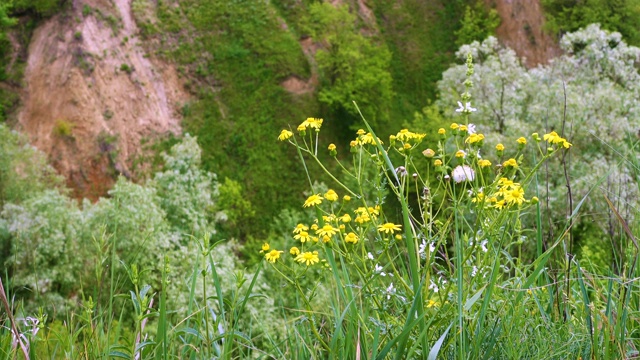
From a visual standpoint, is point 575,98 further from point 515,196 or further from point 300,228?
point 300,228

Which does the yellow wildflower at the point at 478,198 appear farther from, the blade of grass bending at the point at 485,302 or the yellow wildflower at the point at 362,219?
the yellow wildflower at the point at 362,219

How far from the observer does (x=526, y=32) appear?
38156 mm

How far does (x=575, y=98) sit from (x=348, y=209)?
28.6 ft

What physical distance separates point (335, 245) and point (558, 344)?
1.01 meters

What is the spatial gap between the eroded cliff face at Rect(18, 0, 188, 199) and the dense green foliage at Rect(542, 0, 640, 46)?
2066 cm

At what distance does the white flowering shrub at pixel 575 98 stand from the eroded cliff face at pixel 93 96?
1402 centimetres

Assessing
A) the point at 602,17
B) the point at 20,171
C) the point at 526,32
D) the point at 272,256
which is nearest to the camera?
the point at 272,256

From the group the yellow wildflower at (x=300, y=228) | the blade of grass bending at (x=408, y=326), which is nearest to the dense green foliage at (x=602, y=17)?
the yellow wildflower at (x=300, y=228)

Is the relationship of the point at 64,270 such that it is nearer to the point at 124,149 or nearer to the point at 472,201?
the point at 124,149

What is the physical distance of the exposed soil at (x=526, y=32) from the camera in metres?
37.2

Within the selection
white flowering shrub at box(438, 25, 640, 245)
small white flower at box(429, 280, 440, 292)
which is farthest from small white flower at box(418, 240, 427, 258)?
white flowering shrub at box(438, 25, 640, 245)

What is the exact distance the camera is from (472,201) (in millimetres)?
2939

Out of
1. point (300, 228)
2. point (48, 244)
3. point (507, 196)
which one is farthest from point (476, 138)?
point (48, 244)

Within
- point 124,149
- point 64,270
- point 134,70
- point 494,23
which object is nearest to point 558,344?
point 64,270
